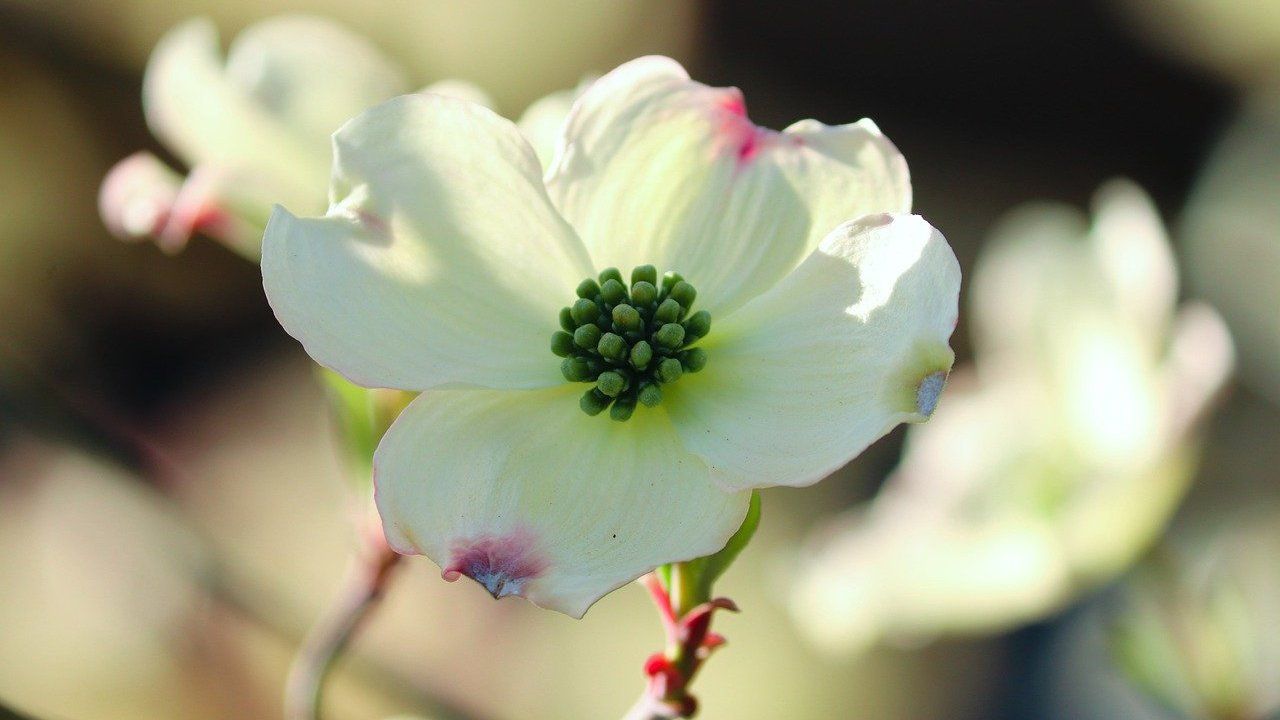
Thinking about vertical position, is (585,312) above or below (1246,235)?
above

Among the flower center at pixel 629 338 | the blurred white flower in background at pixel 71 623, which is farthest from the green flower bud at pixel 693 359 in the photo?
the blurred white flower in background at pixel 71 623

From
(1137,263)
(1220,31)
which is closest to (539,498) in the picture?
(1137,263)

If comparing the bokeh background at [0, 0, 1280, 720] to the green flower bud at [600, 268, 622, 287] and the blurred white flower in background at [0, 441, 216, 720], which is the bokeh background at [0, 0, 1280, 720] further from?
the green flower bud at [600, 268, 622, 287]

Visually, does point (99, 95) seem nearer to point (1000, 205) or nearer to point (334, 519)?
point (334, 519)

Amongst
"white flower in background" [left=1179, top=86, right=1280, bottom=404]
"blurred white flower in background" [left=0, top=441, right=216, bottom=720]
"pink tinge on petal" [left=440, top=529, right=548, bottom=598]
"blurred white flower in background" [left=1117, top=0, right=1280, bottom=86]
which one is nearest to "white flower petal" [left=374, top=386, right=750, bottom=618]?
"pink tinge on petal" [left=440, top=529, right=548, bottom=598]

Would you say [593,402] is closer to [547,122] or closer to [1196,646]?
A: [547,122]

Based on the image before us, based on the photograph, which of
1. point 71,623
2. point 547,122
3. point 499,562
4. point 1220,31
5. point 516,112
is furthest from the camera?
point 1220,31
